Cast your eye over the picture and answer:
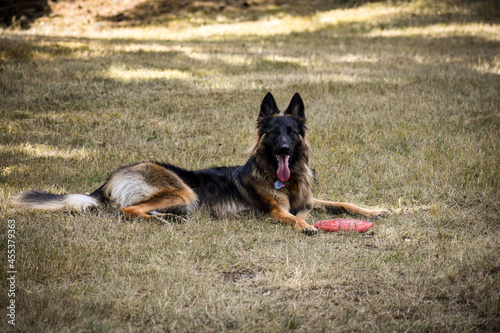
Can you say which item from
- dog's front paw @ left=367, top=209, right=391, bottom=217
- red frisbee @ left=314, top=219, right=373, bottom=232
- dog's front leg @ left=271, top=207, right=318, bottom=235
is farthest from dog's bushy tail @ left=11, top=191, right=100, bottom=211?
dog's front paw @ left=367, top=209, right=391, bottom=217

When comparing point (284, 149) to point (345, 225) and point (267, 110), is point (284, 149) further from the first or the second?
point (345, 225)

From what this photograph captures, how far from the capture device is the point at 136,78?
37.1 ft

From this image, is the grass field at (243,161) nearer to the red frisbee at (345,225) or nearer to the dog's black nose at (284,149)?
the red frisbee at (345,225)

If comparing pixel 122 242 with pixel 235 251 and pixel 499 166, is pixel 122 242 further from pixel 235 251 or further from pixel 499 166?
pixel 499 166

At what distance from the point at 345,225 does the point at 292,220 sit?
61cm

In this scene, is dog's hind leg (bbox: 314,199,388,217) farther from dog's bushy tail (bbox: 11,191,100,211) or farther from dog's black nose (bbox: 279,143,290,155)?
dog's bushy tail (bbox: 11,191,100,211)

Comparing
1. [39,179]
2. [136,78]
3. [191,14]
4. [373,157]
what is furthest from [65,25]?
[373,157]

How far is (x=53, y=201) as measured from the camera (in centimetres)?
507

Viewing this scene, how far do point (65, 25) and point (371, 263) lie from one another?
19709 mm

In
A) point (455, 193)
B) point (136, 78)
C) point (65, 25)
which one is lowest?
point (455, 193)

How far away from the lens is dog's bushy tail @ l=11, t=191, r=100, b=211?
4.95 meters

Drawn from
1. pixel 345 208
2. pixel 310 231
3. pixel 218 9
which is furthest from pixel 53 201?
pixel 218 9

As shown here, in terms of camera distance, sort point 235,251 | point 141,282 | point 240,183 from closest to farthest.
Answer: point 141,282 → point 235,251 → point 240,183

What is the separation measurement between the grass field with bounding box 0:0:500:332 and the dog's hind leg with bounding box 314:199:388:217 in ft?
0.43
